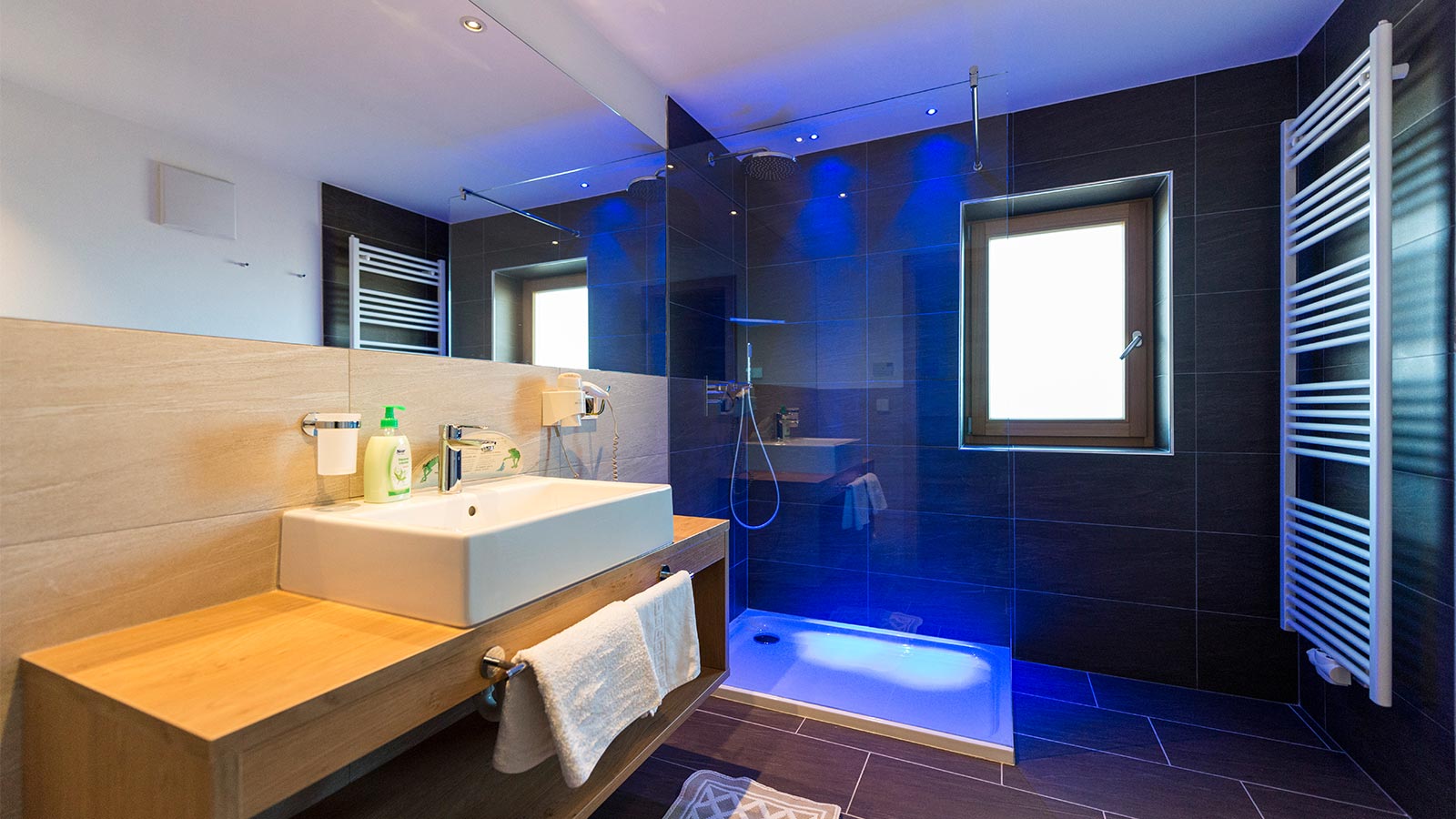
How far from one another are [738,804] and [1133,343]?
2280 millimetres

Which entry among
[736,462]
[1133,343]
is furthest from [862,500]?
[1133,343]

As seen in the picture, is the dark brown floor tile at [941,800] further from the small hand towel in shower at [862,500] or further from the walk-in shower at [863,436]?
the small hand towel in shower at [862,500]

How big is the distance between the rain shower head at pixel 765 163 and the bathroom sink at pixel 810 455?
3.78 feet

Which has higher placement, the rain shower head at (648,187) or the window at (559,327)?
the rain shower head at (648,187)

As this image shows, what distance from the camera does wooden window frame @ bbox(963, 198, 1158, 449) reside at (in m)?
2.35

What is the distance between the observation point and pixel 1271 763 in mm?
1857

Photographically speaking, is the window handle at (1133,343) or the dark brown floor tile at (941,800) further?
the window handle at (1133,343)

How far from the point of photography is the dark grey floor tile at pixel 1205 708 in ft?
6.70

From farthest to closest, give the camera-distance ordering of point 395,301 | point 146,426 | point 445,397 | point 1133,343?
point 1133,343
point 445,397
point 395,301
point 146,426

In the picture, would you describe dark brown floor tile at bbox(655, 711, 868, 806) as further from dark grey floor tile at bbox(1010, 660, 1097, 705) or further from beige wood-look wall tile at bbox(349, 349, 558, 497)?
→ beige wood-look wall tile at bbox(349, 349, 558, 497)

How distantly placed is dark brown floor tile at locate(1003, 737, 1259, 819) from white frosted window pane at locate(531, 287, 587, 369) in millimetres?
1791

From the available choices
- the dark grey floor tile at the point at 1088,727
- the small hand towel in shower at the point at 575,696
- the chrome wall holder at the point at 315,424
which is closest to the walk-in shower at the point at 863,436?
the dark grey floor tile at the point at 1088,727

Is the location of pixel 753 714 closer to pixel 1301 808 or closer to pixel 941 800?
pixel 941 800

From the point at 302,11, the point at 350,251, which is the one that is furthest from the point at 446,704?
the point at 302,11
